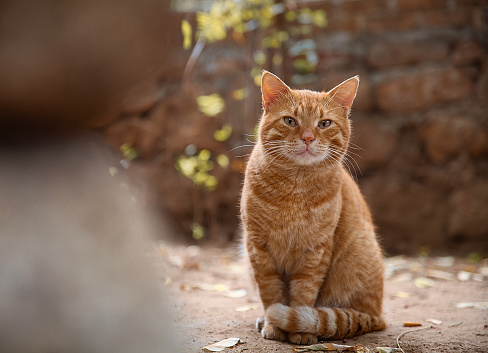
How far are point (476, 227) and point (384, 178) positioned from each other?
35.7 inches

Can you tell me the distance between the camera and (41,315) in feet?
2.23

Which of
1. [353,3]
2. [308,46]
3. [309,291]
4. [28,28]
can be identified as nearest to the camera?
[28,28]

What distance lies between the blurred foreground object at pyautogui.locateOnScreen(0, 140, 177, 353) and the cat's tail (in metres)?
1.16

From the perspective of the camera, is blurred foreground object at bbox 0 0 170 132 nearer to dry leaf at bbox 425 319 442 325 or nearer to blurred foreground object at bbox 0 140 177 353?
blurred foreground object at bbox 0 140 177 353

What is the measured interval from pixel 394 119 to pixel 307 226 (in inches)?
102

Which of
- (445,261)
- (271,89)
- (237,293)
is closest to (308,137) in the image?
(271,89)

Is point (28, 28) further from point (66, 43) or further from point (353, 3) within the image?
point (353, 3)

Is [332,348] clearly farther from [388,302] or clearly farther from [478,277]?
[478,277]

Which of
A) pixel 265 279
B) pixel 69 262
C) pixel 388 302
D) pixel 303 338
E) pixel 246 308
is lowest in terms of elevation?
pixel 388 302

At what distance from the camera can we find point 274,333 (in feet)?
6.34

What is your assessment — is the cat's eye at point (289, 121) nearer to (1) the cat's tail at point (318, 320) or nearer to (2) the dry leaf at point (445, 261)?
(1) the cat's tail at point (318, 320)

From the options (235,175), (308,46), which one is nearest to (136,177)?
(235,175)

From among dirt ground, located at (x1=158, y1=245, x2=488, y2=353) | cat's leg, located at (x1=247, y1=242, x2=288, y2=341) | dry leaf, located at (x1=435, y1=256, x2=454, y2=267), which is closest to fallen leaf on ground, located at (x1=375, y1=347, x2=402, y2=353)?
dirt ground, located at (x1=158, y1=245, x2=488, y2=353)

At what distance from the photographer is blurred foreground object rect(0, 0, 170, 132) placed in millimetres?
648
